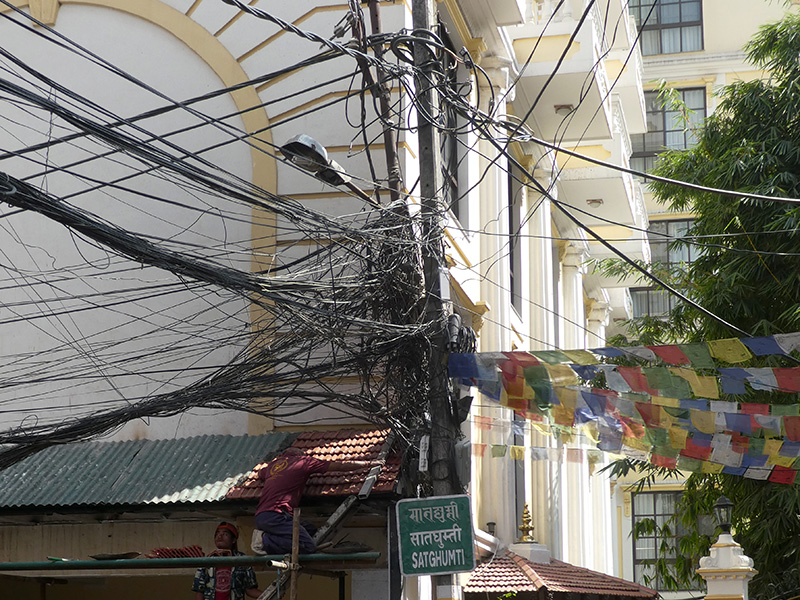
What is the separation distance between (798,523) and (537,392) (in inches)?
272

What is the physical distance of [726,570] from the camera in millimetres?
12578

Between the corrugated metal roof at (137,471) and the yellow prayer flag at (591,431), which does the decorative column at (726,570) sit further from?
the corrugated metal roof at (137,471)

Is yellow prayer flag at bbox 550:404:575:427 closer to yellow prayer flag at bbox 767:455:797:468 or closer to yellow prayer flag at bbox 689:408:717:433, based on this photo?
yellow prayer flag at bbox 689:408:717:433

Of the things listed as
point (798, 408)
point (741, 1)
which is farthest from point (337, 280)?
point (741, 1)

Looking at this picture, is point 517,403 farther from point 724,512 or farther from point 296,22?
point 724,512

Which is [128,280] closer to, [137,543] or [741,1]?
[137,543]

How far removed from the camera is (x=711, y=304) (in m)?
15.0

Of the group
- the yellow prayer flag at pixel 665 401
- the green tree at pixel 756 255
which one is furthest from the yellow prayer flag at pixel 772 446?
the green tree at pixel 756 255

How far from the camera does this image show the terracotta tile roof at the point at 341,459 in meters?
9.52

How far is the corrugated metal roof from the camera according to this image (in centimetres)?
1010

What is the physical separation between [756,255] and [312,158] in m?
7.70

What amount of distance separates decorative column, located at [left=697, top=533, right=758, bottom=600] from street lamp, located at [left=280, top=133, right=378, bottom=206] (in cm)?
660

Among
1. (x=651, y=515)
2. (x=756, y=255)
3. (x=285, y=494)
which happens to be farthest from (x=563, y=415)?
→ (x=651, y=515)

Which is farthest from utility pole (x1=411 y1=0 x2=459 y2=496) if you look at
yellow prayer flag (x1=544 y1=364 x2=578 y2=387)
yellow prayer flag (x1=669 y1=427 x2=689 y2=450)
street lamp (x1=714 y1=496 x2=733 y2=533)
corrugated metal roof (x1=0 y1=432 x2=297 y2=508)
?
street lamp (x1=714 y1=496 x2=733 y2=533)
